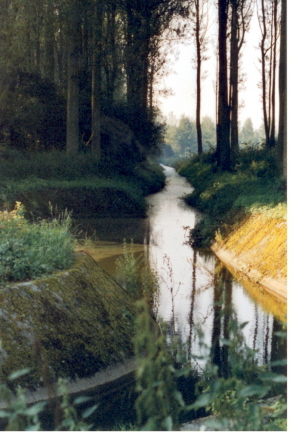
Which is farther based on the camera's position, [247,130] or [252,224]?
[247,130]

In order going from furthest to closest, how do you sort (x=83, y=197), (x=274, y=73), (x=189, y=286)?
(x=274, y=73), (x=83, y=197), (x=189, y=286)

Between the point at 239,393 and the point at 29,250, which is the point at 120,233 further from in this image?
the point at 239,393

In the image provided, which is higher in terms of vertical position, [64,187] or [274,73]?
[274,73]

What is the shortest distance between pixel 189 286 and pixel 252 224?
9.06 feet

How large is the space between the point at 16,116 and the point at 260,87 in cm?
2061

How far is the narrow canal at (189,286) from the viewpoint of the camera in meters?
6.79

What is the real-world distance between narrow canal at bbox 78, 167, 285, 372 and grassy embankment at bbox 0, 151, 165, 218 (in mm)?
898

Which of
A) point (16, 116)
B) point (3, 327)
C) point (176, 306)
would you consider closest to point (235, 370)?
point (3, 327)

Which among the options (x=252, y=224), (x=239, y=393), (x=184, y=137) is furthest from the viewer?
(x=184, y=137)

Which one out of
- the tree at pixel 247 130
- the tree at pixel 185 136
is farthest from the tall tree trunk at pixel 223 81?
the tree at pixel 185 136

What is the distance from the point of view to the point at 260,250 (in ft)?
33.8

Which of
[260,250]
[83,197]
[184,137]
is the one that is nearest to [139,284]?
[260,250]

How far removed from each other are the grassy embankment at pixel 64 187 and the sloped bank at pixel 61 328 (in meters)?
8.74
